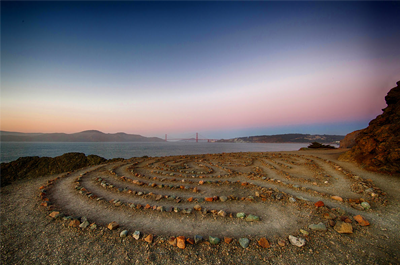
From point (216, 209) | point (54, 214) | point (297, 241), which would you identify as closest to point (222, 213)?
point (216, 209)

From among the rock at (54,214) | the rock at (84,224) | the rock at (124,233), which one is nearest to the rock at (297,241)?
the rock at (124,233)

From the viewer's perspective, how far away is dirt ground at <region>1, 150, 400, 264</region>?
3.59 metres

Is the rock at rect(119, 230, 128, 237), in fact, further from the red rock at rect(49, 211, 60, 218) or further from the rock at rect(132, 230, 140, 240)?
the red rock at rect(49, 211, 60, 218)

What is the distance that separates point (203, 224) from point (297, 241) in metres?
2.44

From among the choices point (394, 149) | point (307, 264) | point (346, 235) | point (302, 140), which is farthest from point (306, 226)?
point (302, 140)

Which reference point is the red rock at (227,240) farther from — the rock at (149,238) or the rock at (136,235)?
the rock at (136,235)

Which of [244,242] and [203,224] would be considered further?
[203,224]

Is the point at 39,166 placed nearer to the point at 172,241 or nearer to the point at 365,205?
the point at 172,241

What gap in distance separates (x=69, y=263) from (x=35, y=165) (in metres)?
15.2

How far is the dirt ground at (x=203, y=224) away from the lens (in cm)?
359

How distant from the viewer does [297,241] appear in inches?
152

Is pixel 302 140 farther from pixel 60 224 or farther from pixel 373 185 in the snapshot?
pixel 60 224

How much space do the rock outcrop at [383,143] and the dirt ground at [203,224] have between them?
1741mm

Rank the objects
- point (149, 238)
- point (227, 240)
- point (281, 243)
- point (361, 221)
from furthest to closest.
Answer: point (361, 221), point (149, 238), point (227, 240), point (281, 243)
